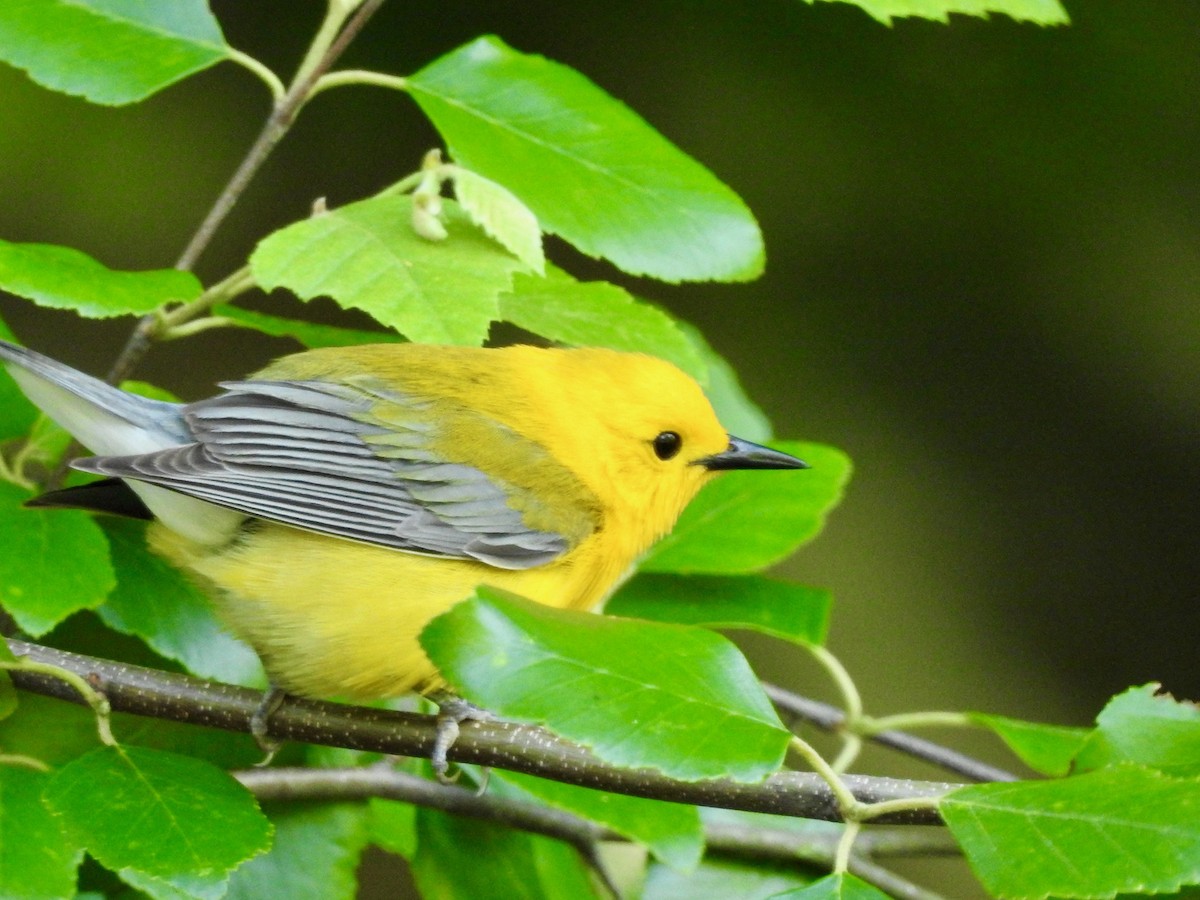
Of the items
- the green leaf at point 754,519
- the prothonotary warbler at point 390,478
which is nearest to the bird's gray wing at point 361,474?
the prothonotary warbler at point 390,478

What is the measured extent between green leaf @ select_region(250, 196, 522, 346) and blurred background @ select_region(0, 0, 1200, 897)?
2311mm

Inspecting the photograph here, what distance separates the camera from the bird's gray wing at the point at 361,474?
1856 millimetres

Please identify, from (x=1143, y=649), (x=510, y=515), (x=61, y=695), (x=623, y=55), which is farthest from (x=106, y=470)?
(x=1143, y=649)

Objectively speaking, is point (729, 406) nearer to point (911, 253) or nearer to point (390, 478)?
point (390, 478)

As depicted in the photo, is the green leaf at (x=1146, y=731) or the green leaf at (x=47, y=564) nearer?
the green leaf at (x=47, y=564)

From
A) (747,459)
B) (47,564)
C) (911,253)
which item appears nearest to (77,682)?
(47,564)

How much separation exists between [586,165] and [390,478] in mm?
574

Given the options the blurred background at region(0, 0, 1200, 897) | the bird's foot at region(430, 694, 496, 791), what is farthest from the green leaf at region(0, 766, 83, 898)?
the blurred background at region(0, 0, 1200, 897)

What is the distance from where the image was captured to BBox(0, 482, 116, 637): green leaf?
1.37 metres

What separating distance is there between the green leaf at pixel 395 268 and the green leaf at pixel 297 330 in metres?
0.09

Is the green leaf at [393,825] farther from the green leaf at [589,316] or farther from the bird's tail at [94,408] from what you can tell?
the green leaf at [589,316]

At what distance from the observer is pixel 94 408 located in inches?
67.4

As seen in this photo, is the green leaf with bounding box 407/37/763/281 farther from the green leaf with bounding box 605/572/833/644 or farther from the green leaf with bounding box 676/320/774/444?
the green leaf with bounding box 676/320/774/444

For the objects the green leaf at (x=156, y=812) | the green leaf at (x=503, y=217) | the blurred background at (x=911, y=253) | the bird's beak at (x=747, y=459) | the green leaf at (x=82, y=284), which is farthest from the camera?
the blurred background at (x=911, y=253)
